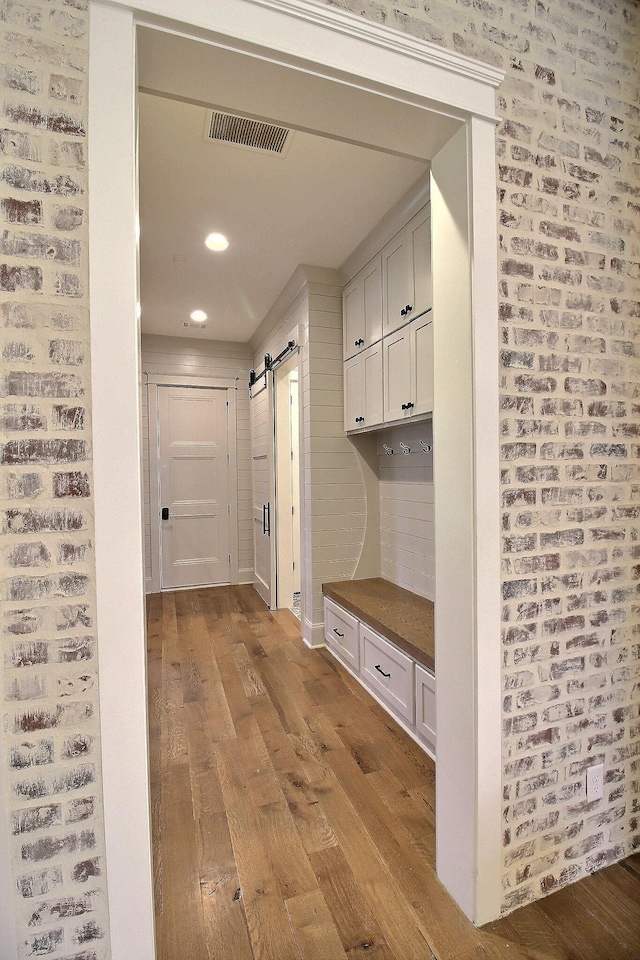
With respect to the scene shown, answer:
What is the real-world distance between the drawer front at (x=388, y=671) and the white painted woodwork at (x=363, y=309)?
1.88 metres

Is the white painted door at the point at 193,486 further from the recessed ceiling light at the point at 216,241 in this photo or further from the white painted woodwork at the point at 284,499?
the recessed ceiling light at the point at 216,241

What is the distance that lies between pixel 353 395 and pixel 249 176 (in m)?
1.48

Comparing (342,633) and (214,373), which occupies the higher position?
(214,373)

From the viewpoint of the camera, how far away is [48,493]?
0.90 metres

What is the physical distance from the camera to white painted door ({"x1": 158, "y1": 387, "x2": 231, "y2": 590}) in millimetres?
5117

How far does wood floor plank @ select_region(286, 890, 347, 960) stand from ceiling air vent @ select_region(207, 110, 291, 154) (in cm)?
288

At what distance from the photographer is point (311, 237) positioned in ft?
9.70

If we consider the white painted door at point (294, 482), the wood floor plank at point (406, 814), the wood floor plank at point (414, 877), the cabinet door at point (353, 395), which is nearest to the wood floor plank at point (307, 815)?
the wood floor plank at point (414, 877)

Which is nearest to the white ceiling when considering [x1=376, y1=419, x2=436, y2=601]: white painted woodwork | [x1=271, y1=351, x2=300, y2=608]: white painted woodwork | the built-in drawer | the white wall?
the white wall

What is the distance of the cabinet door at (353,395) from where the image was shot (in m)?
3.16

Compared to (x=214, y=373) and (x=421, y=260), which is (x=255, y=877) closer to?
(x=421, y=260)

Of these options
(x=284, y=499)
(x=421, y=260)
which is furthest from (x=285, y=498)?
(x=421, y=260)

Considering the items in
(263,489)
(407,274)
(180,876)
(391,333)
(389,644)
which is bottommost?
(180,876)

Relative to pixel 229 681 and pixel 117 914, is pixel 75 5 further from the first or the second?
pixel 229 681
